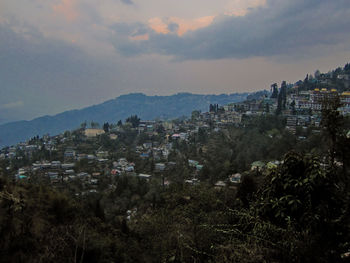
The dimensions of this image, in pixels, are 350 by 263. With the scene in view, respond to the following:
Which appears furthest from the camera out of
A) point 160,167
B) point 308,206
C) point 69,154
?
point 69,154

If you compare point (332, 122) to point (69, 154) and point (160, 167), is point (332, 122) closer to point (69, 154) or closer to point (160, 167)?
point (160, 167)

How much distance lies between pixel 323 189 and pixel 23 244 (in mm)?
6285

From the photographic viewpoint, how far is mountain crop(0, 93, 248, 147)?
116m

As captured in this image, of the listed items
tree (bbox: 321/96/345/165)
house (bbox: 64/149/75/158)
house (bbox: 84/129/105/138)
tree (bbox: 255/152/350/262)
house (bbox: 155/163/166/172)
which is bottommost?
house (bbox: 155/163/166/172)

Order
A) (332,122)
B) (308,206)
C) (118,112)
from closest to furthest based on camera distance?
(308,206) < (332,122) < (118,112)

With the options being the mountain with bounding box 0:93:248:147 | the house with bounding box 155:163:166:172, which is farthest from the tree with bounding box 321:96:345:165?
the mountain with bounding box 0:93:248:147

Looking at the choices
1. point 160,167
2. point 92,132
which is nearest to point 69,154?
point 160,167

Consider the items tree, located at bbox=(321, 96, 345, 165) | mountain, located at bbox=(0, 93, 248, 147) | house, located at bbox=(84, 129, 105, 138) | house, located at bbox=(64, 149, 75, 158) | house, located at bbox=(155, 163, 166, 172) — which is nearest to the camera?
tree, located at bbox=(321, 96, 345, 165)

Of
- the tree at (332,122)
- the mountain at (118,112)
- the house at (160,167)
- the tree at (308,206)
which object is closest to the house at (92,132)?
the house at (160,167)

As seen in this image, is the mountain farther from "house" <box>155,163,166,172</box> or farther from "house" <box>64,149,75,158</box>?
"house" <box>155,163,166,172</box>

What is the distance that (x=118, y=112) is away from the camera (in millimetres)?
161375

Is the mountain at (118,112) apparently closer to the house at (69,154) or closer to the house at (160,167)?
the house at (69,154)

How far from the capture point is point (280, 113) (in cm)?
4094

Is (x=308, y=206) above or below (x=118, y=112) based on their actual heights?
below
